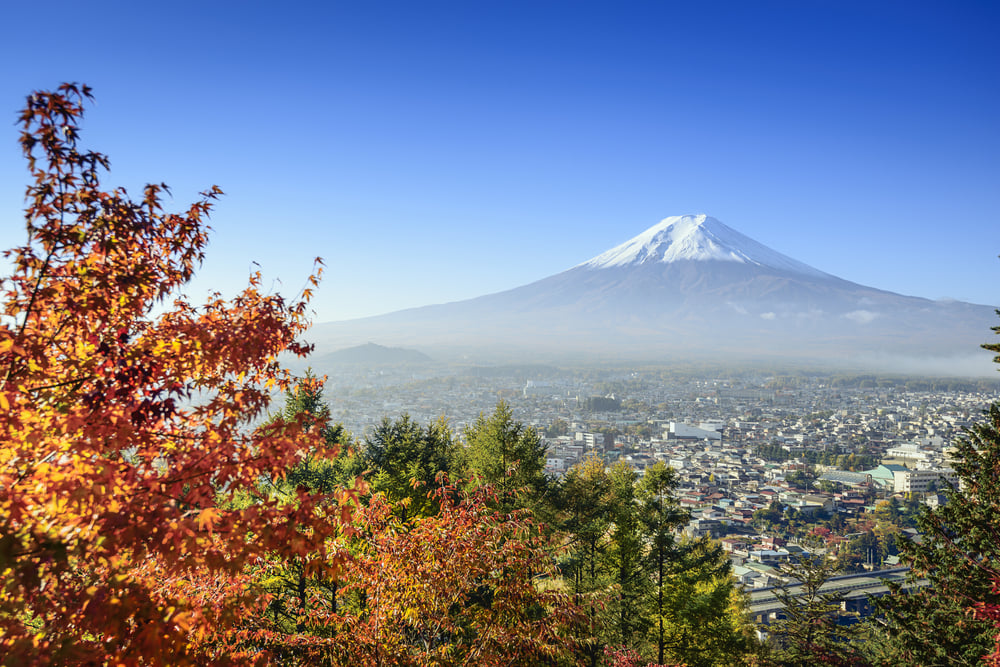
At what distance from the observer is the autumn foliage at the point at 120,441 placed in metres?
2.69

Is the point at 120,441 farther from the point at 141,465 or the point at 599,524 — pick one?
the point at 599,524

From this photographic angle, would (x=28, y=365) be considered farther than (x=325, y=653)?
No

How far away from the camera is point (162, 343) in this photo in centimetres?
374

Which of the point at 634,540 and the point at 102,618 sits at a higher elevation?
the point at 102,618

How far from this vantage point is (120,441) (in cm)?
314

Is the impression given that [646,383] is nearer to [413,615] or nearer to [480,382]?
[480,382]

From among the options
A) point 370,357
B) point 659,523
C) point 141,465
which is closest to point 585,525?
point 659,523

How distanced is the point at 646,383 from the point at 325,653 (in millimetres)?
148632

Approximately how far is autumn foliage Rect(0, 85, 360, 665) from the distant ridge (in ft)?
415

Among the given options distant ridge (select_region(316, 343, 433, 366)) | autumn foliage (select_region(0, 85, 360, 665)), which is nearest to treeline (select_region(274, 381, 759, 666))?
autumn foliage (select_region(0, 85, 360, 665))

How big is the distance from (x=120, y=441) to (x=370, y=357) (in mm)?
141308

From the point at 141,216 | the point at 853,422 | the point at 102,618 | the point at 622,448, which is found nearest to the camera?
the point at 102,618

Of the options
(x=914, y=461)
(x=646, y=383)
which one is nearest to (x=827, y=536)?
(x=914, y=461)

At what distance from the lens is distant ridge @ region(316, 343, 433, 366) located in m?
131
